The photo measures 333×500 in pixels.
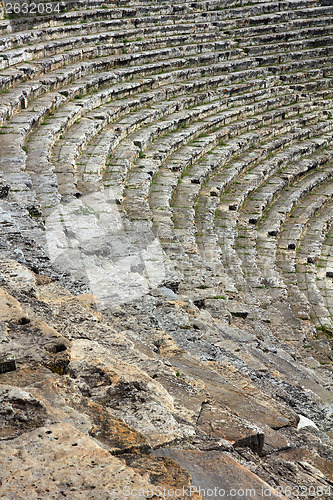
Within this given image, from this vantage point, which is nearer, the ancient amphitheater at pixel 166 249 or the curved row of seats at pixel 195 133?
the ancient amphitheater at pixel 166 249

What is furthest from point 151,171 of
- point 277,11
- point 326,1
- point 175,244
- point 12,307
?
point 326,1

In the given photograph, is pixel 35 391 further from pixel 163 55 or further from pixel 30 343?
pixel 163 55

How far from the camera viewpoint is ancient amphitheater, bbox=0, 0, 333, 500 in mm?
2795

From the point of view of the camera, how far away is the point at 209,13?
16.6 m

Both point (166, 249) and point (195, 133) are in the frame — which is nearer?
point (166, 249)

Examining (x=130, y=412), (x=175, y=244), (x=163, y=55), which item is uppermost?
(x=163, y=55)

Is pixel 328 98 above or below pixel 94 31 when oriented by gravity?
below

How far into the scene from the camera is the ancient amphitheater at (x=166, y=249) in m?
2.79

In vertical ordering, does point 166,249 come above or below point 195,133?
below

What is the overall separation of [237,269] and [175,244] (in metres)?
1.31

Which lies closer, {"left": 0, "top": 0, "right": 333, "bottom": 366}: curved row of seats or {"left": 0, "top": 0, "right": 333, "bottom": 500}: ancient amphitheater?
{"left": 0, "top": 0, "right": 333, "bottom": 500}: ancient amphitheater

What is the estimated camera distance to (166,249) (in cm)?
822

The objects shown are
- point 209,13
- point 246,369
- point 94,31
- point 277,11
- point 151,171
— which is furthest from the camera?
point 277,11

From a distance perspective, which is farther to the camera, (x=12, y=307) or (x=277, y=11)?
(x=277, y=11)
